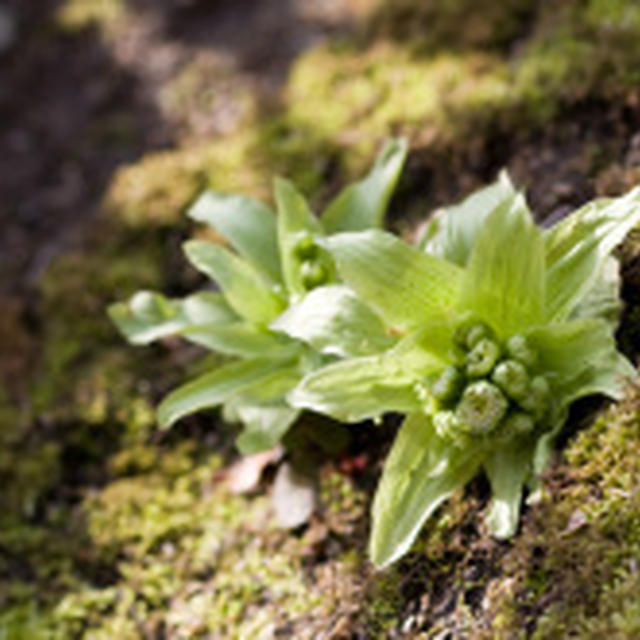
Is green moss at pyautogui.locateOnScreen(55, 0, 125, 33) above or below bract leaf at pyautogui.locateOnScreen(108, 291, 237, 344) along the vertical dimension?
above

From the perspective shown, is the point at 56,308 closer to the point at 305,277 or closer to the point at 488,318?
the point at 305,277

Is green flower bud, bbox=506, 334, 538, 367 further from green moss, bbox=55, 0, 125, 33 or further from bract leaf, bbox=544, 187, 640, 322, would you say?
green moss, bbox=55, 0, 125, 33

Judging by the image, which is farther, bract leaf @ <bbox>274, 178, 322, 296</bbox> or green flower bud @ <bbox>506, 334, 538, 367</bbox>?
bract leaf @ <bbox>274, 178, 322, 296</bbox>

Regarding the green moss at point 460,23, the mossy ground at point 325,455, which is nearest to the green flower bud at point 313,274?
the mossy ground at point 325,455

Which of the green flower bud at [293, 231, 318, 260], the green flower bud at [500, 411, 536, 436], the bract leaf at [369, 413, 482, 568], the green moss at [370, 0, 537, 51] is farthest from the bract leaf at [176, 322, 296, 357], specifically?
the green moss at [370, 0, 537, 51]

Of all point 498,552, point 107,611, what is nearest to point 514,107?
point 498,552

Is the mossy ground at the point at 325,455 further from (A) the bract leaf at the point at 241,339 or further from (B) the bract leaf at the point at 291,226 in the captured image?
(B) the bract leaf at the point at 291,226

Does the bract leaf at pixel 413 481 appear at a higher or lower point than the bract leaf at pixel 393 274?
lower
